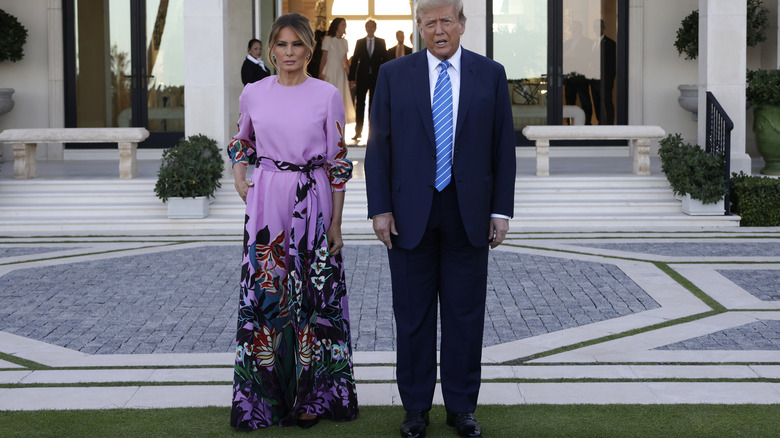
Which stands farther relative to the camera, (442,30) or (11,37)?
(11,37)

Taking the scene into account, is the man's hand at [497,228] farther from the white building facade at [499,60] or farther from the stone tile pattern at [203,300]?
the white building facade at [499,60]

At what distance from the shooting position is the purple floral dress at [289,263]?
4832 millimetres

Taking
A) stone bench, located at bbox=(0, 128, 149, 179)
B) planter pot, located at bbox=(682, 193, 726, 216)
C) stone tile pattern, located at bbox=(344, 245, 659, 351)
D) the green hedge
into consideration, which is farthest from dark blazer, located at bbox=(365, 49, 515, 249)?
stone bench, located at bbox=(0, 128, 149, 179)

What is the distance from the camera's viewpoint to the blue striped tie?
15.2 feet

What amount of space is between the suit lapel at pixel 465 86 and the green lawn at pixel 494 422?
50.9 inches

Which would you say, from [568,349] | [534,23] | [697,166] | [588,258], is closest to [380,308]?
[568,349]

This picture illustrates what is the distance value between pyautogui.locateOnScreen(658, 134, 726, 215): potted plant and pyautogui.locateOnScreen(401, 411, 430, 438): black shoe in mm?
7766

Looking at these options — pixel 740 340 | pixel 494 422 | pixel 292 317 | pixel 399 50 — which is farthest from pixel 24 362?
pixel 399 50

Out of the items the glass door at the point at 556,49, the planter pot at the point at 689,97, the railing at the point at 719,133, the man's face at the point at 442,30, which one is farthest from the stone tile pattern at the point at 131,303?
the planter pot at the point at 689,97

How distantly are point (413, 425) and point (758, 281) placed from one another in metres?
4.75

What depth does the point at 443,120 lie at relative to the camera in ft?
15.2

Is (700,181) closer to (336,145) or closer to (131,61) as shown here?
(336,145)

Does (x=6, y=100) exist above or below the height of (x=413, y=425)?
above

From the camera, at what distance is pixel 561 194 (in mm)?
12633
